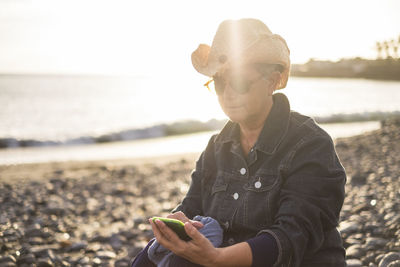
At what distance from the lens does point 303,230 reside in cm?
216

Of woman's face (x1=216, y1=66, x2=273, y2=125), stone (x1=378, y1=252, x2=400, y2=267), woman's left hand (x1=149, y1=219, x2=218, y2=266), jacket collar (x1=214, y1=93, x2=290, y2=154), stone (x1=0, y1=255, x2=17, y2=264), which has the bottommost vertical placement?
stone (x1=0, y1=255, x2=17, y2=264)

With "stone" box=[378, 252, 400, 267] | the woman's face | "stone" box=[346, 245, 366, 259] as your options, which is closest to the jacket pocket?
the woman's face

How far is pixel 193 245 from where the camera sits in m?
1.99

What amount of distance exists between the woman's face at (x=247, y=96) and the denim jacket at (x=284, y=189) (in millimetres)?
91

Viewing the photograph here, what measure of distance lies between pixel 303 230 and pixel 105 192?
7.12 meters

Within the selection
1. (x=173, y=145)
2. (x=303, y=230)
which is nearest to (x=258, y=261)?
(x=303, y=230)

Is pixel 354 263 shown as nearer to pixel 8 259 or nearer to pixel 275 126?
pixel 275 126

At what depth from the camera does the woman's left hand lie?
198 cm

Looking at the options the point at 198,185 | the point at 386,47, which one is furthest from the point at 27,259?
the point at 386,47

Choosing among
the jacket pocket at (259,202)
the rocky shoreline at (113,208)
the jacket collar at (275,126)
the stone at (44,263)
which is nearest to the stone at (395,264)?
the rocky shoreline at (113,208)

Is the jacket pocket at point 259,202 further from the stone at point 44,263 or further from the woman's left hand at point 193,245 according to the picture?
the stone at point 44,263

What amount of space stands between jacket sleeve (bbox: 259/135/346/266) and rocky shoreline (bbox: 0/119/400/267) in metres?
2.00

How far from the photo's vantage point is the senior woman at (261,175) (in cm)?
213

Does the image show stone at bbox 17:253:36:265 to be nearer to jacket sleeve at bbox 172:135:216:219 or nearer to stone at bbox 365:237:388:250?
jacket sleeve at bbox 172:135:216:219
